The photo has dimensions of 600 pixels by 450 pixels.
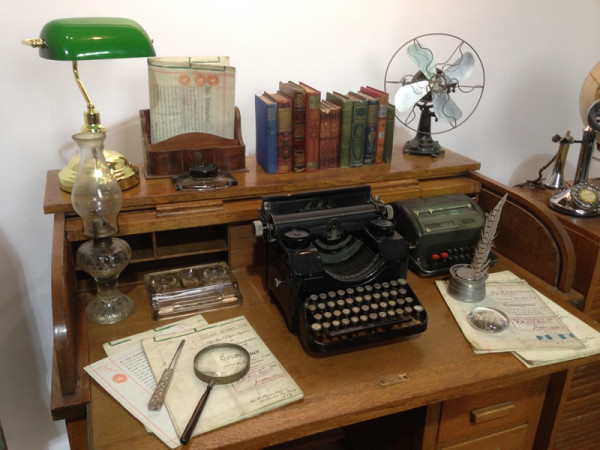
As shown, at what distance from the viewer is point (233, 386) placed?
1.12 metres

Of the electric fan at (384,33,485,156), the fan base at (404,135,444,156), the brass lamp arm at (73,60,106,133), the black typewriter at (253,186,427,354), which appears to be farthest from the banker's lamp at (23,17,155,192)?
the fan base at (404,135,444,156)

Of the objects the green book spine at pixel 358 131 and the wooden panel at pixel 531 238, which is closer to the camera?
the wooden panel at pixel 531 238

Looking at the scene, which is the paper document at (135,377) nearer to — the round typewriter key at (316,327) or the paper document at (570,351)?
the round typewriter key at (316,327)

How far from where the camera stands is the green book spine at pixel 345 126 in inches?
65.3

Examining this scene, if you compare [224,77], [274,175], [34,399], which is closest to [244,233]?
[274,175]

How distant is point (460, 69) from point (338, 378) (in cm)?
119

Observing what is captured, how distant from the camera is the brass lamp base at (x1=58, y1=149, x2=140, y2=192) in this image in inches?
56.9

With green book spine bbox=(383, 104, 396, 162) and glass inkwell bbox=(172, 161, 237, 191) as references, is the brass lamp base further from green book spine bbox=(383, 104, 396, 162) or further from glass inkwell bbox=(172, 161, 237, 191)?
green book spine bbox=(383, 104, 396, 162)

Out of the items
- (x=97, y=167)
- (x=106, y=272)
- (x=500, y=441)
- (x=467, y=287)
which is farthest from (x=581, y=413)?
(x=97, y=167)

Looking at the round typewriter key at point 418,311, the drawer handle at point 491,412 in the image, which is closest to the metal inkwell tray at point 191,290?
the round typewriter key at point 418,311

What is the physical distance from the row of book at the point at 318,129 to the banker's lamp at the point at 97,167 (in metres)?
0.44

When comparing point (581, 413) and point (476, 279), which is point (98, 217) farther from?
point (581, 413)

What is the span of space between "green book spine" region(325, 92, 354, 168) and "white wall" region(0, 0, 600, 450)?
35 cm

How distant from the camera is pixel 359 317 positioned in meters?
1.26
